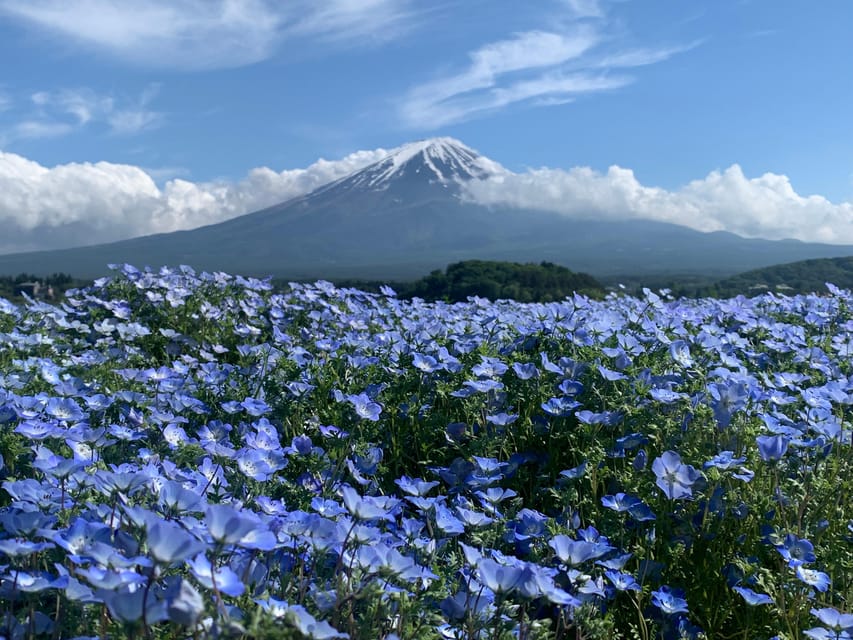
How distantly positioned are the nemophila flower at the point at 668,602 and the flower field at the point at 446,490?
0.06ft

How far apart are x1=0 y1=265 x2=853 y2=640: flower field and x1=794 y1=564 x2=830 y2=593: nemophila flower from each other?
0.5 inches

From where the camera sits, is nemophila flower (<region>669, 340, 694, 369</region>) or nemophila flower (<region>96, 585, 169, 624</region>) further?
nemophila flower (<region>669, 340, 694, 369</region>)

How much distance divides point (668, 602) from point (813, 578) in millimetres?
449

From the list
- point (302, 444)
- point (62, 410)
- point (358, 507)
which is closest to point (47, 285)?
point (62, 410)

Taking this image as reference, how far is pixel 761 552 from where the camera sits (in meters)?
2.74

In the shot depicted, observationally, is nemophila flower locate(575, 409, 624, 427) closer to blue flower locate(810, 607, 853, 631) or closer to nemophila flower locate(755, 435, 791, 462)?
nemophila flower locate(755, 435, 791, 462)

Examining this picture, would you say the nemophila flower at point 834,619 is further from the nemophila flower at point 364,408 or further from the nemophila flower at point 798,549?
the nemophila flower at point 364,408

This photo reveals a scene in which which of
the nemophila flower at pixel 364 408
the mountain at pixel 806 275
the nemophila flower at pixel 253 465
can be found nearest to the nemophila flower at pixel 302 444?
the nemophila flower at pixel 364 408

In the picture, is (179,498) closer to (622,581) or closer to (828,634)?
(622,581)

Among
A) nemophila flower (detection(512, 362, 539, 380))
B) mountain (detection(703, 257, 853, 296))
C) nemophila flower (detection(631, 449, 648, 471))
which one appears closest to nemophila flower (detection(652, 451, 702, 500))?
nemophila flower (detection(631, 449, 648, 471))

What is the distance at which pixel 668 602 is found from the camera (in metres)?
2.46

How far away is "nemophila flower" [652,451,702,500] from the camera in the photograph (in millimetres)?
2629

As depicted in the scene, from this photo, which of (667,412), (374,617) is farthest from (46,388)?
(667,412)

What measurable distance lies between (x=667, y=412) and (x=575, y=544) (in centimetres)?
146
